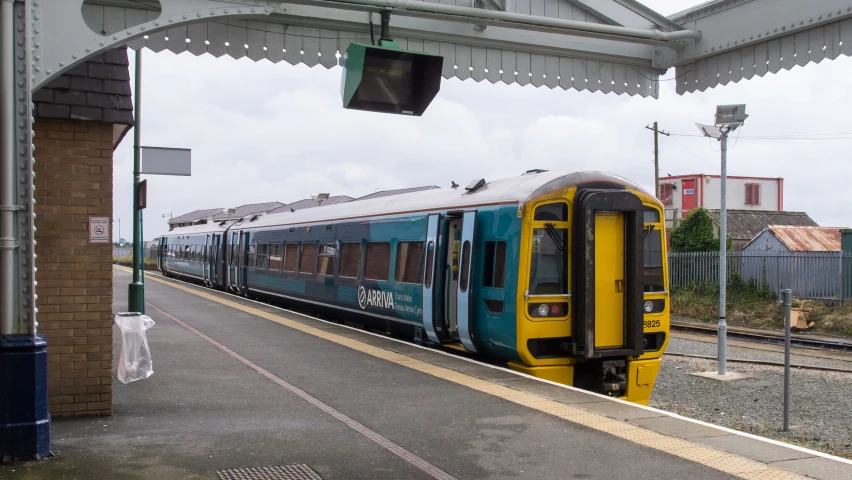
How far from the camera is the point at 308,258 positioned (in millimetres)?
18312

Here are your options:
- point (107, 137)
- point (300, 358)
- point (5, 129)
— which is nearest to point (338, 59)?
point (107, 137)

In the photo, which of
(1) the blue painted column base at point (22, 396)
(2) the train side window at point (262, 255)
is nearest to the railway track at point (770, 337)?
(2) the train side window at point (262, 255)

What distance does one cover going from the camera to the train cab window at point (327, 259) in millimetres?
16594

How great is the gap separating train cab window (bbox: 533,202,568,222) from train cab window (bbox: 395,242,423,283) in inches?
116

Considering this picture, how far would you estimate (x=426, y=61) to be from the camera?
23.3ft

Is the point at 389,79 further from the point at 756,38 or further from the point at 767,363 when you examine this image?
the point at 767,363

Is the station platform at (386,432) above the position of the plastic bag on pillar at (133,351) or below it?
below

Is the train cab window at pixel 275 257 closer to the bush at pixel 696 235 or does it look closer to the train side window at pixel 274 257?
the train side window at pixel 274 257

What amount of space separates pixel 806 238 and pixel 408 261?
2006 centimetres

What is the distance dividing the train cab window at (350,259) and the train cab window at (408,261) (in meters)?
2.02

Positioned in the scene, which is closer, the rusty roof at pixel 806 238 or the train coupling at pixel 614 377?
the train coupling at pixel 614 377

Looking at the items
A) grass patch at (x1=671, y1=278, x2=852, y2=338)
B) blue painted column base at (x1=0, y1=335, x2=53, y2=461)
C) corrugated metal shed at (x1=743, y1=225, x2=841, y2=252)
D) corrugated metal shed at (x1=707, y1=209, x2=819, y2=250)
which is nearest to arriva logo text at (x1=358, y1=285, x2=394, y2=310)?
blue painted column base at (x1=0, y1=335, x2=53, y2=461)

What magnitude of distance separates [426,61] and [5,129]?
339cm

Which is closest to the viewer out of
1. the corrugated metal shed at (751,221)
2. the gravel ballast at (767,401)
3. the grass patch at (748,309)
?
the gravel ballast at (767,401)
